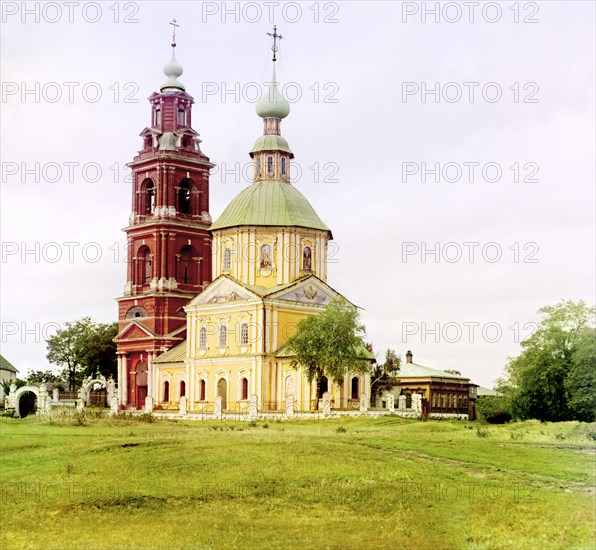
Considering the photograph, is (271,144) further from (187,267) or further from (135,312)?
(135,312)

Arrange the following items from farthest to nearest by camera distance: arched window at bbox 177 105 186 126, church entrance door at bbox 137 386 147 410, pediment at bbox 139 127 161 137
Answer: arched window at bbox 177 105 186 126
pediment at bbox 139 127 161 137
church entrance door at bbox 137 386 147 410

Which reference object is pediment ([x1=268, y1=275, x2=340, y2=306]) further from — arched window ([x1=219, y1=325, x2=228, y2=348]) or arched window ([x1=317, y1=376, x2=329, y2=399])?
arched window ([x1=317, y1=376, x2=329, y2=399])

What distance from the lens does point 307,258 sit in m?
63.7

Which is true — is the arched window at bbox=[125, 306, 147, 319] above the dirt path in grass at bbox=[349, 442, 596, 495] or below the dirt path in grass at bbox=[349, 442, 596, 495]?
above

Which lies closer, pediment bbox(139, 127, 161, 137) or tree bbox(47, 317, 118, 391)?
pediment bbox(139, 127, 161, 137)

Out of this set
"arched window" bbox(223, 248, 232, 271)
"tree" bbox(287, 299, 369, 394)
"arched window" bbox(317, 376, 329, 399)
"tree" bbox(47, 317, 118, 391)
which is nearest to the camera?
"tree" bbox(287, 299, 369, 394)

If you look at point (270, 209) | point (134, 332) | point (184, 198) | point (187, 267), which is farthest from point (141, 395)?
point (270, 209)

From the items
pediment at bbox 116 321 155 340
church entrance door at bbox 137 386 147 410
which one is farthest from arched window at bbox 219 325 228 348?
church entrance door at bbox 137 386 147 410

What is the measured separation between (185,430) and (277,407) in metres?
19.9

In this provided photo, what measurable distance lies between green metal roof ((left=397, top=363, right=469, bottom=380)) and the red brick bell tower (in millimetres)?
15232

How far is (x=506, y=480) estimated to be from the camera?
26781mm

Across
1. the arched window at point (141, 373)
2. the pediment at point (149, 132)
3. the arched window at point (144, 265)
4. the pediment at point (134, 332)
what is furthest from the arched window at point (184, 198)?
the arched window at point (141, 373)

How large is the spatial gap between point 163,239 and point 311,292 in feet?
43.3

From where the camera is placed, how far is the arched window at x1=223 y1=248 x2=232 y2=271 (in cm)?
6381
